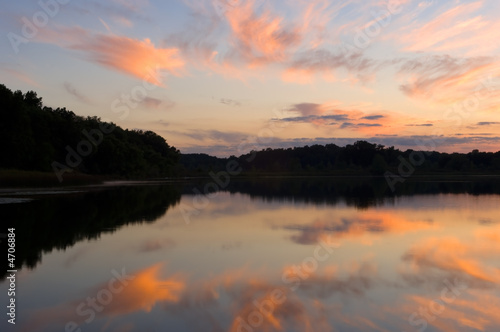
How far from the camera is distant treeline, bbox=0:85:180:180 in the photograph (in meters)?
62.6

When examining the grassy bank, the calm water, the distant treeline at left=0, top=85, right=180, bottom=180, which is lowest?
→ the calm water

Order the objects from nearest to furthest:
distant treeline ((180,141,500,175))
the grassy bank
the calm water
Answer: the calm water < the grassy bank < distant treeline ((180,141,500,175))

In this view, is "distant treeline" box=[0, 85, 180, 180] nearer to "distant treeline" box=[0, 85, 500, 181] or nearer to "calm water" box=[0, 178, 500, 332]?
"distant treeline" box=[0, 85, 500, 181]

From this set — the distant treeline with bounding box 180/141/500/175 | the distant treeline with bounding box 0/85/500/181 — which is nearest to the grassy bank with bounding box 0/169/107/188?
the distant treeline with bounding box 0/85/500/181

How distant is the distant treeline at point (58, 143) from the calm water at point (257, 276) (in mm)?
46449

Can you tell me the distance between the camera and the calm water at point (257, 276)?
8.15 m

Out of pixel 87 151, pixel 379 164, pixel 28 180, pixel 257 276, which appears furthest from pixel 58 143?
pixel 379 164

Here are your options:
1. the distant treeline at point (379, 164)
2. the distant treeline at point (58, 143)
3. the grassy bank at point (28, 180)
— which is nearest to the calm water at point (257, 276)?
the grassy bank at point (28, 180)

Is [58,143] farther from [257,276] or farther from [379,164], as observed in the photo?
[379,164]

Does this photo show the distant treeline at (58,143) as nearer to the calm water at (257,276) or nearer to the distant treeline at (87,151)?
the distant treeline at (87,151)

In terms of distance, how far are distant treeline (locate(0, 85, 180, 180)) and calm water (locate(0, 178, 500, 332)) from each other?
152 ft

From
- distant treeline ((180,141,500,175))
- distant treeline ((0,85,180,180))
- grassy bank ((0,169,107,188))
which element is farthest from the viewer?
distant treeline ((180,141,500,175))

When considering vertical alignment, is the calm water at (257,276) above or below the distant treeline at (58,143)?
below

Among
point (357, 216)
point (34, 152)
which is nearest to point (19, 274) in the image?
point (357, 216)
